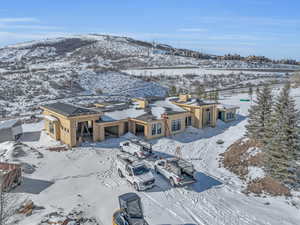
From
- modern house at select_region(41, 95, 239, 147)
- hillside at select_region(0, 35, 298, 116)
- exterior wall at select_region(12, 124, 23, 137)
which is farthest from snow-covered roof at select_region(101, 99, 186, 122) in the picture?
hillside at select_region(0, 35, 298, 116)

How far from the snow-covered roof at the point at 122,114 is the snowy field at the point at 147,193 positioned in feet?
11.1

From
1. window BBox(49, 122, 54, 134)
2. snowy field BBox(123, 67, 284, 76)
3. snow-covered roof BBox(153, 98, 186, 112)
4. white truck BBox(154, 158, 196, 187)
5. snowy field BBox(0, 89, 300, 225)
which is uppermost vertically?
snowy field BBox(123, 67, 284, 76)

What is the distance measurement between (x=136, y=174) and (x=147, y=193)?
4.70 ft

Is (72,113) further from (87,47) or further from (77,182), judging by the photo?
(87,47)

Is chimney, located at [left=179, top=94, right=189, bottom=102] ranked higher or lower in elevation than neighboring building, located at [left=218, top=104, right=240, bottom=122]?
higher

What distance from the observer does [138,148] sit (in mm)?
23594

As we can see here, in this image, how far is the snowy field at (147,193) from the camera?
14.8 m

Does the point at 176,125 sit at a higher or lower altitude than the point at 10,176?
higher

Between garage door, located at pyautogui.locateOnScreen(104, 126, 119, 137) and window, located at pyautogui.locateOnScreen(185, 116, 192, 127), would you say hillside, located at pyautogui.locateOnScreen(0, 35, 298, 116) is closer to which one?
garage door, located at pyautogui.locateOnScreen(104, 126, 119, 137)

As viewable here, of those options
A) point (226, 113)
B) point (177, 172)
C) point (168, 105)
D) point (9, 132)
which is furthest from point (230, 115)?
point (9, 132)

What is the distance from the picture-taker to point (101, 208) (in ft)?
50.7

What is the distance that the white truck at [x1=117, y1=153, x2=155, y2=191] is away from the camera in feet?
57.3

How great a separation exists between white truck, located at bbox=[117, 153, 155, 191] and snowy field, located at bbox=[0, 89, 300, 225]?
463 mm

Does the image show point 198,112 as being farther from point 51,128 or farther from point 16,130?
point 16,130
